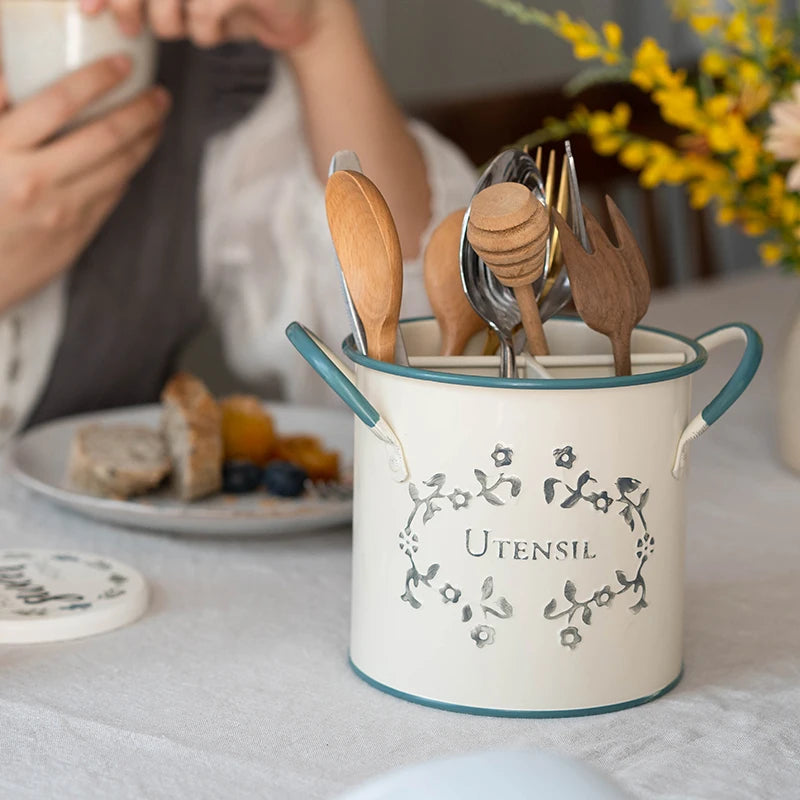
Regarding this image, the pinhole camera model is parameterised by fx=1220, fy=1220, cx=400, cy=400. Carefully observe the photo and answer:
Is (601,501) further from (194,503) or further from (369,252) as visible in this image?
(194,503)

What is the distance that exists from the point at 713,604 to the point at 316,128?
553mm

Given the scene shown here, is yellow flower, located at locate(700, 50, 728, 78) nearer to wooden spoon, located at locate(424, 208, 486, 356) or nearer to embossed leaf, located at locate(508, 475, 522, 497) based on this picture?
wooden spoon, located at locate(424, 208, 486, 356)

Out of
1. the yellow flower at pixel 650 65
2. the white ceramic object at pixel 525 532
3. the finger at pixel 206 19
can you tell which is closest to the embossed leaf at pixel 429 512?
the white ceramic object at pixel 525 532

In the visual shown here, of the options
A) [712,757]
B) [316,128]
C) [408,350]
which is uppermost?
[316,128]

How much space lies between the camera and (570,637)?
1.51ft

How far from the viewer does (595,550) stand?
46 centimetres

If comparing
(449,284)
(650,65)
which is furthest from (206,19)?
(449,284)

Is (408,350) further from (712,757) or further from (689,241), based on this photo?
(689,241)

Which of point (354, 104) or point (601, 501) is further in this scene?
point (354, 104)

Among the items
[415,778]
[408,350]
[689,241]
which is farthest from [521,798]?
[689,241]

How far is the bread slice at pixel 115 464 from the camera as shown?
0.70 meters

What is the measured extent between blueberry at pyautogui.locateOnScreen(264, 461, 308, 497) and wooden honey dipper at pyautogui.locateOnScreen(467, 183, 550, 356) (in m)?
0.31

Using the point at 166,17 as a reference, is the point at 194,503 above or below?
below

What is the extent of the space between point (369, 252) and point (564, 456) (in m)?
0.11
